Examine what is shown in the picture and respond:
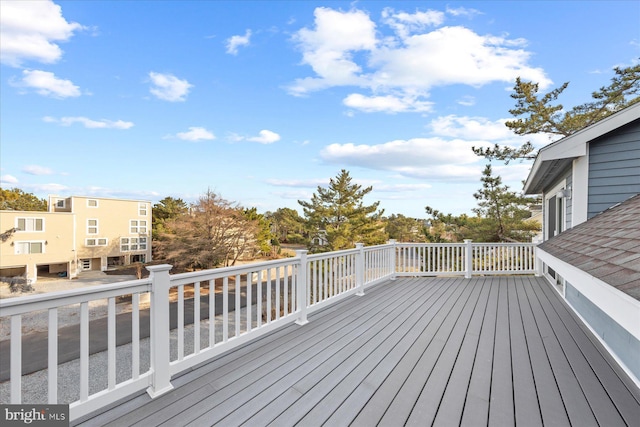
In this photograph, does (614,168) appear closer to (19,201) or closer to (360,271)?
(360,271)

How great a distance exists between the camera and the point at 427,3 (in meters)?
6.93

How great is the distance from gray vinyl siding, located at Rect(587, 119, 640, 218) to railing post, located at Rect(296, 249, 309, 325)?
Result: 166 inches

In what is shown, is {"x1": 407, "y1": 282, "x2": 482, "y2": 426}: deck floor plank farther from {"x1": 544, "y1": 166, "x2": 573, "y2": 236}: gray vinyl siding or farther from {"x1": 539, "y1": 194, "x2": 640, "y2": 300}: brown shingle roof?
{"x1": 544, "y1": 166, "x2": 573, "y2": 236}: gray vinyl siding

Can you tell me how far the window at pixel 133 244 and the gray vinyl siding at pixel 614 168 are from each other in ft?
88.6

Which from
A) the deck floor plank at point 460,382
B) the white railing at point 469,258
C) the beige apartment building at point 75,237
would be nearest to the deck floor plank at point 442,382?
the deck floor plank at point 460,382

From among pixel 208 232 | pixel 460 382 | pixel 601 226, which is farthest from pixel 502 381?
pixel 208 232

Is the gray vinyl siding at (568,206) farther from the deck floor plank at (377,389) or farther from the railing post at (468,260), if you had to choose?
the deck floor plank at (377,389)

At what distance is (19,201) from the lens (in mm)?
29031

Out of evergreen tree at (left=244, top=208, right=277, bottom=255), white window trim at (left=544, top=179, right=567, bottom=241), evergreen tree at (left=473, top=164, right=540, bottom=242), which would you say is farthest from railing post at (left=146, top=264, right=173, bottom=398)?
evergreen tree at (left=244, top=208, right=277, bottom=255)

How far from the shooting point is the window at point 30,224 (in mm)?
17547

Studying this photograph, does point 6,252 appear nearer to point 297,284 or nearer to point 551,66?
point 297,284

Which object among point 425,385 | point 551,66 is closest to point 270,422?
point 425,385

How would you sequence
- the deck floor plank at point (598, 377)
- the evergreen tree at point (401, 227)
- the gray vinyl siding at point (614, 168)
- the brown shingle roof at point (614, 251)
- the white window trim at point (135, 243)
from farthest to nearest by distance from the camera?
the evergreen tree at point (401, 227) → the white window trim at point (135, 243) → the gray vinyl siding at point (614, 168) → the deck floor plank at point (598, 377) → the brown shingle roof at point (614, 251)

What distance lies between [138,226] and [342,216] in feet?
56.6
